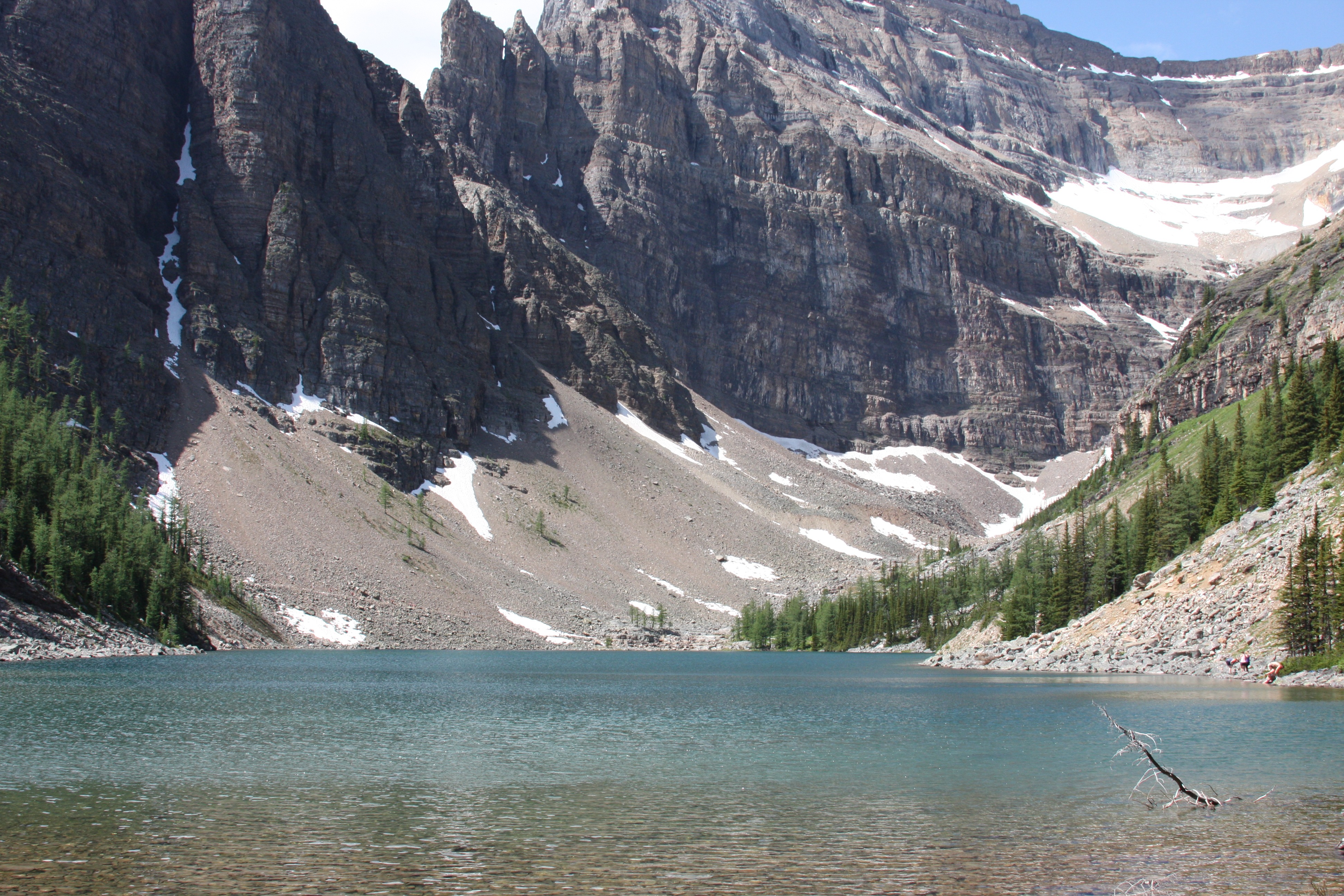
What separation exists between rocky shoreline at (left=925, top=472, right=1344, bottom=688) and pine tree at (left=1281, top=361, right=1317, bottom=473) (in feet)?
19.0

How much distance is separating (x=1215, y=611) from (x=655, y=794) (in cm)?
4029

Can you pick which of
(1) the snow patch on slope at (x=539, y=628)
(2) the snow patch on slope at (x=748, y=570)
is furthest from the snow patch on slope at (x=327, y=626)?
(2) the snow patch on slope at (x=748, y=570)

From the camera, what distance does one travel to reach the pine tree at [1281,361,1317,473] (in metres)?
62.8

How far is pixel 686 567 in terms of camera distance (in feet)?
468

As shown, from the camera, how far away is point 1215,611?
175 feet

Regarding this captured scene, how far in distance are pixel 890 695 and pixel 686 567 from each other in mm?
91594

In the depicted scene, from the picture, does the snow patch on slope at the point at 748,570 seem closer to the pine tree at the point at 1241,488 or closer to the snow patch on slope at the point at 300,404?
the snow patch on slope at the point at 300,404

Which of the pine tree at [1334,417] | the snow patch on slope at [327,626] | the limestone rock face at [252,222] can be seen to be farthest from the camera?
the limestone rock face at [252,222]

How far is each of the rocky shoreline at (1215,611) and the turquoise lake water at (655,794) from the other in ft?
15.2

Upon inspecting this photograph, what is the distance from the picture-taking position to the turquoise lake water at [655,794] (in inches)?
656

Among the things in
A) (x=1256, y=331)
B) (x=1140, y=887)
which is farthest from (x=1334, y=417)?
(x=1140, y=887)

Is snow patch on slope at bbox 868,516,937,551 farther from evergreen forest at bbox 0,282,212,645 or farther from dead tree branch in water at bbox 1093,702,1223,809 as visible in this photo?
dead tree branch in water at bbox 1093,702,1223,809

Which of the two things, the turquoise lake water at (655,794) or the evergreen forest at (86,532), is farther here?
the evergreen forest at (86,532)

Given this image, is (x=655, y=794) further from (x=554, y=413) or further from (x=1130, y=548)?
(x=554, y=413)
